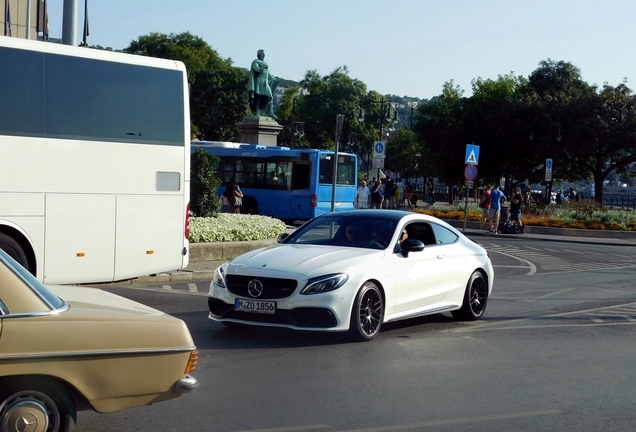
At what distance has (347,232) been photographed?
11102 mm

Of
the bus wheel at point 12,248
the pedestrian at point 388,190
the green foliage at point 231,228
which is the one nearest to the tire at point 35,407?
the bus wheel at point 12,248

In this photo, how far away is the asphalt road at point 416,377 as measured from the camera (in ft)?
21.7

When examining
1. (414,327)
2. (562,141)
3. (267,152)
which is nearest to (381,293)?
(414,327)

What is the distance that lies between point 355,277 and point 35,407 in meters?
5.16

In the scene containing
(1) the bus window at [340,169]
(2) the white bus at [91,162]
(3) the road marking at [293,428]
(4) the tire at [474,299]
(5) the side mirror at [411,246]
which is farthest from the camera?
(1) the bus window at [340,169]

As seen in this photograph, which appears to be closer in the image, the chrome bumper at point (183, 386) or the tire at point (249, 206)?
the chrome bumper at point (183, 386)

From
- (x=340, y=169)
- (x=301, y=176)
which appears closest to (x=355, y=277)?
(x=301, y=176)

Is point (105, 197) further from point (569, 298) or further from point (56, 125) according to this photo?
point (569, 298)

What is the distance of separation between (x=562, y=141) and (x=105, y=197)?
4910cm

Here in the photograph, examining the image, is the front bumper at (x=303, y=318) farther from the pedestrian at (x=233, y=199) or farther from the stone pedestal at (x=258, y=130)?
the stone pedestal at (x=258, y=130)

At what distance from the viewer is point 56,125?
12195 millimetres

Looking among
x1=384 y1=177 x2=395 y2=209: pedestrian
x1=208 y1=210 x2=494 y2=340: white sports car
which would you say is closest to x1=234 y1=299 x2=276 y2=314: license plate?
x1=208 y1=210 x2=494 y2=340: white sports car

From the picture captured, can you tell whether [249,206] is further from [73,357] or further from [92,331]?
[73,357]

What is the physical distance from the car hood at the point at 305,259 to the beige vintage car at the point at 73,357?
4161mm
